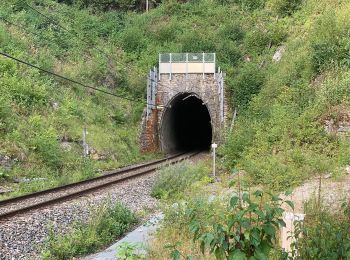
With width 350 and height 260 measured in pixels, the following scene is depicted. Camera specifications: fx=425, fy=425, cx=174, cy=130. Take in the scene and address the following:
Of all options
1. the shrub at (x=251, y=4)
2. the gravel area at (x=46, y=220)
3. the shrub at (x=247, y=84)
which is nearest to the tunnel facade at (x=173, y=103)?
the shrub at (x=247, y=84)

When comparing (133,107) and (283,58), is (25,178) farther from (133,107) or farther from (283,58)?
(283,58)

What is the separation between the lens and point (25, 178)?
1359 centimetres

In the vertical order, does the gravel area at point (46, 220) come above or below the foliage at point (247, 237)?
below

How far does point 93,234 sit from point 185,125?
26.6 meters

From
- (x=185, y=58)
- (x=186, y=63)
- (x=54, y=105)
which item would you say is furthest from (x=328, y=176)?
(x=185, y=58)

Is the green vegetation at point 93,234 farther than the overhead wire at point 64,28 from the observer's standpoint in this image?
No

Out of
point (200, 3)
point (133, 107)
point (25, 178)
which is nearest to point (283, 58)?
point (133, 107)

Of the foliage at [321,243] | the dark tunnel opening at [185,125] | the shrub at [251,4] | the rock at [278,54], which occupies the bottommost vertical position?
the dark tunnel opening at [185,125]

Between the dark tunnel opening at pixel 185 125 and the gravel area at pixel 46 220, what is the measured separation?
1355 centimetres

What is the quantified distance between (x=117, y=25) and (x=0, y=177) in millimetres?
19878

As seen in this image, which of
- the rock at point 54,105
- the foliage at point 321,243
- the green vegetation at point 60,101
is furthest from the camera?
the rock at point 54,105

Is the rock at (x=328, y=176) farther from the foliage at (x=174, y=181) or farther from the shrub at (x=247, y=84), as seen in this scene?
the shrub at (x=247, y=84)

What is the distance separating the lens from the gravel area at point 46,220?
22.7ft

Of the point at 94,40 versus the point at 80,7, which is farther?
the point at 80,7
